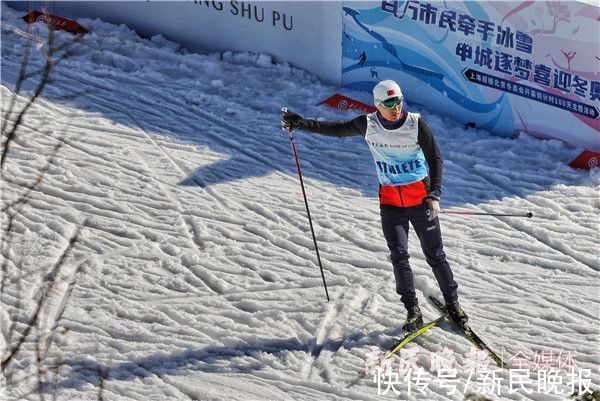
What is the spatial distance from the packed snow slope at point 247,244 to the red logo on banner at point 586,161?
12 centimetres

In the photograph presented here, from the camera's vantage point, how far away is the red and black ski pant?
22.7 feet

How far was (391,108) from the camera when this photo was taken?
6.76 metres

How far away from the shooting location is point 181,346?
23.7 feet

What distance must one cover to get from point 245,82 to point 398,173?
19.9 feet

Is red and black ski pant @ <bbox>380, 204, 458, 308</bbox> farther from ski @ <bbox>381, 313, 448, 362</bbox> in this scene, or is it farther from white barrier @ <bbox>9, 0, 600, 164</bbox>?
white barrier @ <bbox>9, 0, 600, 164</bbox>

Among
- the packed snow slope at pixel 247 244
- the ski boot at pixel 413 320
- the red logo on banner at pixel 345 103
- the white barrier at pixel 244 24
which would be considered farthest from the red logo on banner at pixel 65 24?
the ski boot at pixel 413 320

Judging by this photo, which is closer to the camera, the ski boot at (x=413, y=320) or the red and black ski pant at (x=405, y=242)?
the red and black ski pant at (x=405, y=242)

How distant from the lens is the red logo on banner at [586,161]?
33.6ft

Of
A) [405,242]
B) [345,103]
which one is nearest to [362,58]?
[345,103]

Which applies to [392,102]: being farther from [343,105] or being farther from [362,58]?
[362,58]

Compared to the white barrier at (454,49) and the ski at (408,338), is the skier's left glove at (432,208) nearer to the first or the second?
the ski at (408,338)

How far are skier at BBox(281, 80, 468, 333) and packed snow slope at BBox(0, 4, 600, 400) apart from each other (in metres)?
0.59

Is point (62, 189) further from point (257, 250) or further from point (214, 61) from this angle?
point (214, 61)

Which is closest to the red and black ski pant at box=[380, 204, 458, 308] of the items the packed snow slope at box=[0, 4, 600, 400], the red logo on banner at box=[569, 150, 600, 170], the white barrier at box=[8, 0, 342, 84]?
the packed snow slope at box=[0, 4, 600, 400]
